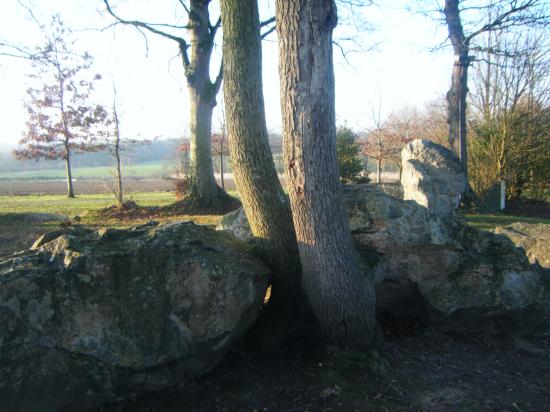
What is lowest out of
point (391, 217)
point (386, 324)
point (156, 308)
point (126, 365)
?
point (386, 324)

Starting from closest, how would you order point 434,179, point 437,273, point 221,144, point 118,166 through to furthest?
1. point 437,273
2. point 434,179
3. point 118,166
4. point 221,144

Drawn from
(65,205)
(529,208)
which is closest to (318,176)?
(529,208)

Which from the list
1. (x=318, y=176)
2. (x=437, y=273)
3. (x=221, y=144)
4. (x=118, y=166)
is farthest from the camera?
(x=221, y=144)

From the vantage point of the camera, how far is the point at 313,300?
13.0 feet

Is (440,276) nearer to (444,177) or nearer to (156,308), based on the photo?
(156,308)

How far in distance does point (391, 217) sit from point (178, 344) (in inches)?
108

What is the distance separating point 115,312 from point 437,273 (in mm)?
3497

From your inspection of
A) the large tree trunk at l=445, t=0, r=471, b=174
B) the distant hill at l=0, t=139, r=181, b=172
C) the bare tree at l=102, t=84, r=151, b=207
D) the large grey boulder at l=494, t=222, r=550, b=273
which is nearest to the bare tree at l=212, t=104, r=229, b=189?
the bare tree at l=102, t=84, r=151, b=207

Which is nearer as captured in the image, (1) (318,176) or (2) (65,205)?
(1) (318,176)

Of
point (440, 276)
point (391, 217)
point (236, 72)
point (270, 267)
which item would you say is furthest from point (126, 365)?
point (440, 276)

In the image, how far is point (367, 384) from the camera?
3535 millimetres

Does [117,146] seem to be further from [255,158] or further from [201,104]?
[255,158]

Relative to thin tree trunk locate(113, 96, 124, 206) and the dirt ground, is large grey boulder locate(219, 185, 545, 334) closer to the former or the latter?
the dirt ground

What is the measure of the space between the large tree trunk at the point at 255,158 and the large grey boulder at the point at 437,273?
0.97 metres
